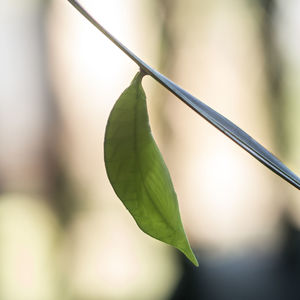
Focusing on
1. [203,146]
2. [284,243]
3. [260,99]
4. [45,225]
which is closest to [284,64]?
[260,99]

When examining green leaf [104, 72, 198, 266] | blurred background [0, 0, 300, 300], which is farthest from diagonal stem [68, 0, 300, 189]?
blurred background [0, 0, 300, 300]

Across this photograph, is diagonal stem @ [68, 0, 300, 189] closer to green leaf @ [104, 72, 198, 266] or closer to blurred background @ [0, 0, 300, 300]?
green leaf @ [104, 72, 198, 266]

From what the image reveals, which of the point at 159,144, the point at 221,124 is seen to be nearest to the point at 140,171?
the point at 221,124

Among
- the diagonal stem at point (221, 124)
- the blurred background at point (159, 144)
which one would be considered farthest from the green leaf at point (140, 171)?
the blurred background at point (159, 144)

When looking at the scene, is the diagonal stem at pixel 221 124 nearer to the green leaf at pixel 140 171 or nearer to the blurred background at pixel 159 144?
the green leaf at pixel 140 171

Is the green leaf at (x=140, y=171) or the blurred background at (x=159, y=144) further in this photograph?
the blurred background at (x=159, y=144)

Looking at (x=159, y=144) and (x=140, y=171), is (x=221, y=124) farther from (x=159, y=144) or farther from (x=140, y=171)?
(x=159, y=144)
